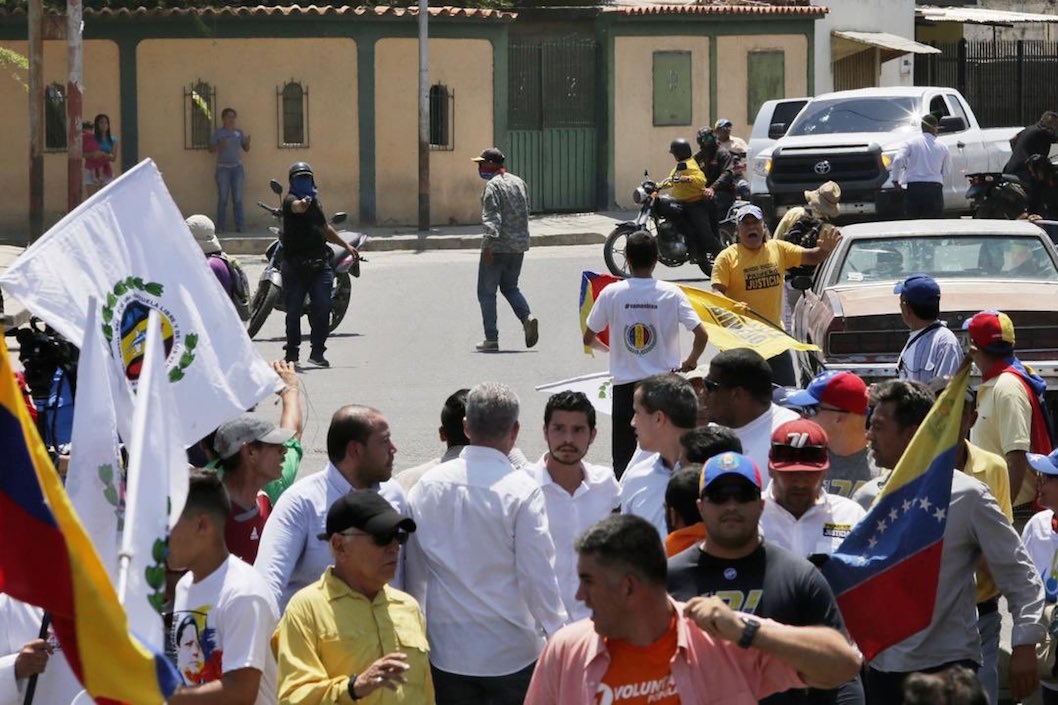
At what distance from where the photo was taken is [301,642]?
538 centimetres

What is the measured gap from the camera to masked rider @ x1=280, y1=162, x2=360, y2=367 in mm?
15992

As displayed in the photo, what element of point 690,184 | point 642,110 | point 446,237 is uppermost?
point 642,110

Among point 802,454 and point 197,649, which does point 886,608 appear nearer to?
point 802,454

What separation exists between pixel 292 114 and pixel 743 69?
9.03 metres

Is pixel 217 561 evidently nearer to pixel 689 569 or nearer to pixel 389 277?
pixel 689 569

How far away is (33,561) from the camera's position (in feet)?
14.0

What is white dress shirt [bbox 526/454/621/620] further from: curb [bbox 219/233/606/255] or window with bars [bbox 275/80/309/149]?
window with bars [bbox 275/80/309/149]

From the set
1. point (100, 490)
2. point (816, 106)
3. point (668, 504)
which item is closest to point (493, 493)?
point (668, 504)

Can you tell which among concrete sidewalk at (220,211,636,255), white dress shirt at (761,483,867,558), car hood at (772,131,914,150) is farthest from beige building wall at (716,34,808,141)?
white dress shirt at (761,483,867,558)

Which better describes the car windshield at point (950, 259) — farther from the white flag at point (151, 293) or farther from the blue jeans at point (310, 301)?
the white flag at point (151, 293)

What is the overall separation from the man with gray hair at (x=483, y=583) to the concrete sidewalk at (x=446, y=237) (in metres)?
21.4

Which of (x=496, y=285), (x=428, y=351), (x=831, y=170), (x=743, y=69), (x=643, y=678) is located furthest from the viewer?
(x=743, y=69)

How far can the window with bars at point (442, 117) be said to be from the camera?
30.3 m

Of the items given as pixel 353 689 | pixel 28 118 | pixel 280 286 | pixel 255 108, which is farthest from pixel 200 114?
pixel 353 689
